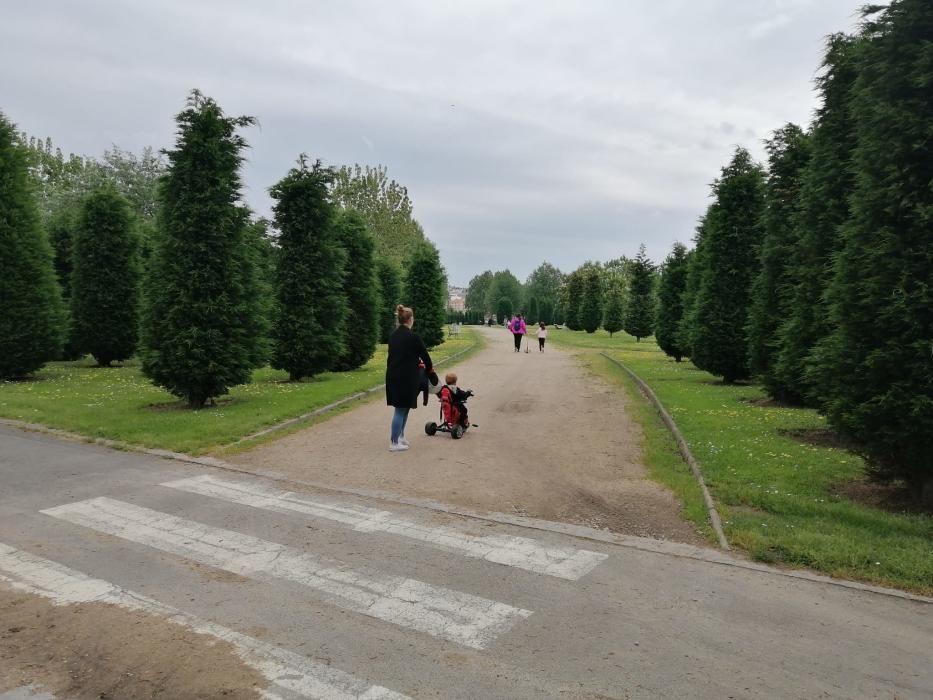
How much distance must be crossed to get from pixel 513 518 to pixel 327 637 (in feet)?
9.20

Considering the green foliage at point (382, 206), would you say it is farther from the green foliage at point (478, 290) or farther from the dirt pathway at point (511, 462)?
the green foliage at point (478, 290)

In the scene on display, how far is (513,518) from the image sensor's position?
249 inches

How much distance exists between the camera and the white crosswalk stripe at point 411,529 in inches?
203

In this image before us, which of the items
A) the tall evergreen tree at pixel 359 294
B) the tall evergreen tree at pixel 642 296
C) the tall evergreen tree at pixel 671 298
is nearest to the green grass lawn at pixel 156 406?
the tall evergreen tree at pixel 359 294

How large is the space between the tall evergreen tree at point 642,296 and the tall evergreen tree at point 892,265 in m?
39.1

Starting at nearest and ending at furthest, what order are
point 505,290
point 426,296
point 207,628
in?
point 207,628 < point 426,296 < point 505,290

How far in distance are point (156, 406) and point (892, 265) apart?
1328cm

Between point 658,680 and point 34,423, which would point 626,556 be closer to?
point 658,680

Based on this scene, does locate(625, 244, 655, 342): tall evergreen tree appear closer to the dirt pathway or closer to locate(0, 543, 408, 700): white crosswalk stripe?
the dirt pathway

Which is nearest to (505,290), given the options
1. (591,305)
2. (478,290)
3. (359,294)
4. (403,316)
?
(478,290)

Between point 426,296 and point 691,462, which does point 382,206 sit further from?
point 691,462

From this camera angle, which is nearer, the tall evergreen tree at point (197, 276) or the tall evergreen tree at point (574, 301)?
the tall evergreen tree at point (197, 276)

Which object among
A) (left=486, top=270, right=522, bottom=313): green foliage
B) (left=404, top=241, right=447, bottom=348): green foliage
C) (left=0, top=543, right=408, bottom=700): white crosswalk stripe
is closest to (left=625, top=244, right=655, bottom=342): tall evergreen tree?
(left=404, top=241, right=447, bottom=348): green foliage

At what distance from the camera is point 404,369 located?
912 cm
